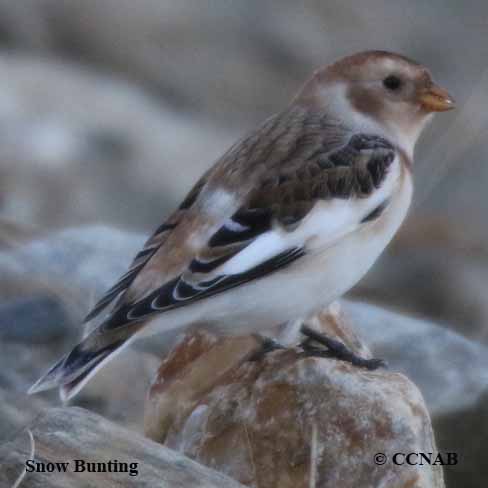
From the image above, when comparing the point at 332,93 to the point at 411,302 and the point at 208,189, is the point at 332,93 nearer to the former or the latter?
the point at 208,189

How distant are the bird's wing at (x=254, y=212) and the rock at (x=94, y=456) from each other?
394 millimetres

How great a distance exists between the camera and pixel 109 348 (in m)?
4.76

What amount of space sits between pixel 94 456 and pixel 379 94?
1.75 m

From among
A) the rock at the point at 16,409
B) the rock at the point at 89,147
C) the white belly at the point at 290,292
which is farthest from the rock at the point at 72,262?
the white belly at the point at 290,292

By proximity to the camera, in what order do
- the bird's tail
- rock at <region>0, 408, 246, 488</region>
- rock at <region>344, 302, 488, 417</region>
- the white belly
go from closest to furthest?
rock at <region>0, 408, 246, 488</region> → the bird's tail → the white belly → rock at <region>344, 302, 488, 417</region>

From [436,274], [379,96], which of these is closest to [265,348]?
[379,96]

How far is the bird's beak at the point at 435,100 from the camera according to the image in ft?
18.0

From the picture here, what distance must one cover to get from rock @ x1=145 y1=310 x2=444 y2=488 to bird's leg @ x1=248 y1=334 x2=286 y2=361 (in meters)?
0.03

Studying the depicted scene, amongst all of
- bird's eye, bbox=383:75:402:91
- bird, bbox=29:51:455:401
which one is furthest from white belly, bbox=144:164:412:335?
bird's eye, bbox=383:75:402:91

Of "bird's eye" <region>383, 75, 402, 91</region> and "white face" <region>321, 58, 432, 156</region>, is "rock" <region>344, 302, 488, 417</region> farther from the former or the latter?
"bird's eye" <region>383, 75, 402, 91</region>

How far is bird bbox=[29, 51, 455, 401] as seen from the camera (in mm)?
4801

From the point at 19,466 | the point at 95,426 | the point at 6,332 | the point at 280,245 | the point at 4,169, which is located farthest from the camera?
the point at 4,169

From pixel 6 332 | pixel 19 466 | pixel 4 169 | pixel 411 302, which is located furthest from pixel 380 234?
pixel 4 169

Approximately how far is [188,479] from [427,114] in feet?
5.85
